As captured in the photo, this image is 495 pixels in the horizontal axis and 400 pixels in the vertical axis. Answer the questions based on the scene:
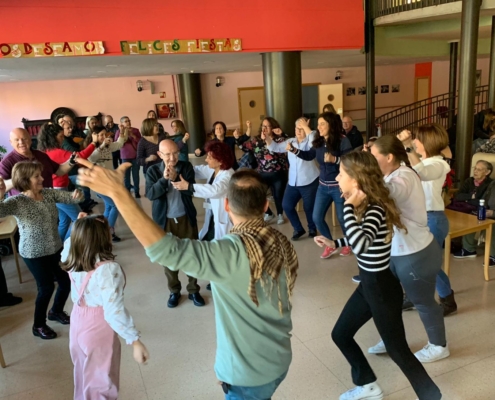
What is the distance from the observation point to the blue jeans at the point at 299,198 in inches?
185

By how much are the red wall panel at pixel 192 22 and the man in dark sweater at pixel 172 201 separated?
3.10 meters

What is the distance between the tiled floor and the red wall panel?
330 centimetres

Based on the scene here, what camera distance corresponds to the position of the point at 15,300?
3775mm

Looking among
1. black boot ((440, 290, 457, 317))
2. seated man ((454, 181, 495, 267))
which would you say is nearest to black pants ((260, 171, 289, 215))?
seated man ((454, 181, 495, 267))

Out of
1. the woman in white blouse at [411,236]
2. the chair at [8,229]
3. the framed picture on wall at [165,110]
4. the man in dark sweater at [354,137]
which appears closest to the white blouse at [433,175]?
the woman in white blouse at [411,236]

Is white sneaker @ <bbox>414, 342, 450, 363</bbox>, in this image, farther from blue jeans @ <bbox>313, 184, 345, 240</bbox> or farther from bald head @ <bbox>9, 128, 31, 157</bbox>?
bald head @ <bbox>9, 128, 31, 157</bbox>

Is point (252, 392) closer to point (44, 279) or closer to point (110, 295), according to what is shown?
point (110, 295)

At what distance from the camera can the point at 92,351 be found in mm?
1968

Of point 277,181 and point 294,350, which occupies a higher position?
point 277,181

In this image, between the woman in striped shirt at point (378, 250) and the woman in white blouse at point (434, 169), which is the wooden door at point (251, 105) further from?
the woman in striped shirt at point (378, 250)

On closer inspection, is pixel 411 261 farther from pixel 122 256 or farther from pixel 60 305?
pixel 122 256

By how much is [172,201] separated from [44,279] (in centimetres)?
109

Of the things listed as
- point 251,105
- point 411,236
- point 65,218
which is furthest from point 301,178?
point 251,105

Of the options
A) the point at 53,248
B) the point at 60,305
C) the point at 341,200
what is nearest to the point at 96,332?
the point at 53,248
